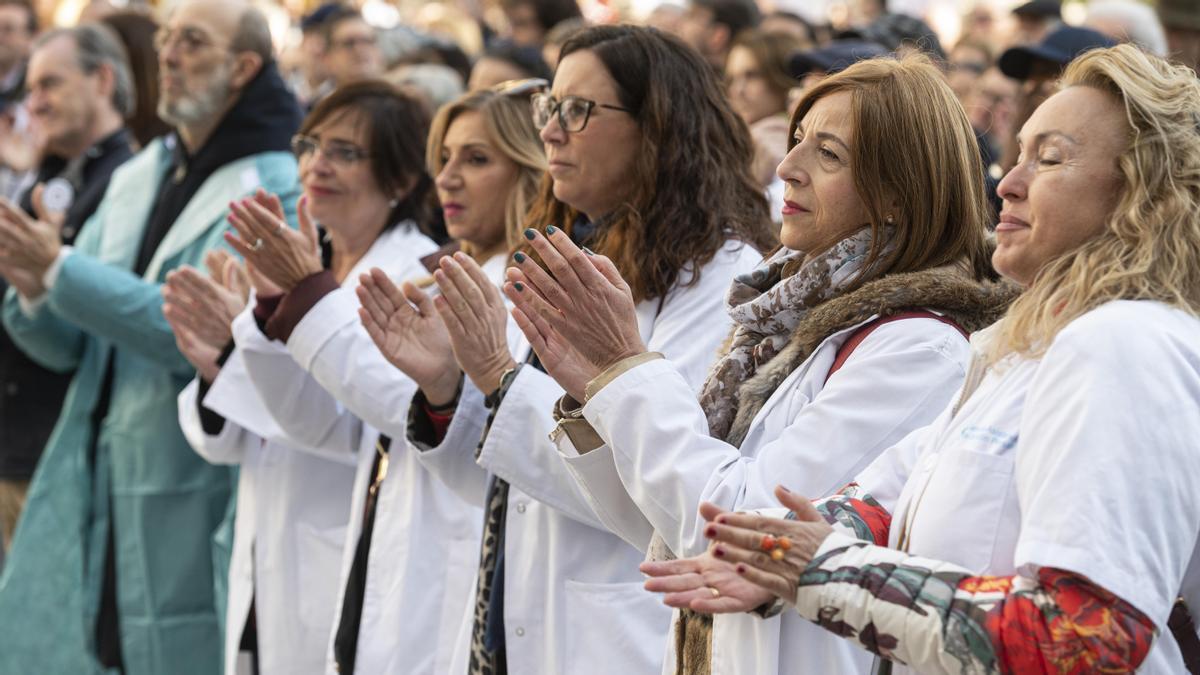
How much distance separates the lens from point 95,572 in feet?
17.5

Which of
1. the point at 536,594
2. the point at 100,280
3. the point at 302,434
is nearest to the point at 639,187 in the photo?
the point at 536,594

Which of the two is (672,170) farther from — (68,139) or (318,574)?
(68,139)

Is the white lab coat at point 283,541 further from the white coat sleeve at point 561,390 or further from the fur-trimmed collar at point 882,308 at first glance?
the fur-trimmed collar at point 882,308

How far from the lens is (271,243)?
3.83m

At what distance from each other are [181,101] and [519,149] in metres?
1.76

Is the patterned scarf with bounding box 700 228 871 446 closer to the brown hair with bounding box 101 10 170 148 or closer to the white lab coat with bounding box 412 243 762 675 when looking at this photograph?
the white lab coat with bounding box 412 243 762 675

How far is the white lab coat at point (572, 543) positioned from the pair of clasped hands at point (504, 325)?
5.8 inches

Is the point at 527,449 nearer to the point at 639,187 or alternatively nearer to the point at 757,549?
the point at 639,187

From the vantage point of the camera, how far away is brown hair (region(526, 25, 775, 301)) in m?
3.31

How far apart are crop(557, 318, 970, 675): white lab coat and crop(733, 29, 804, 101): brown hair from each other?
3.21 metres

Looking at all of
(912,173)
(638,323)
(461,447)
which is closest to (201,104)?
(461,447)

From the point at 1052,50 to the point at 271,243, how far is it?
2.55 meters

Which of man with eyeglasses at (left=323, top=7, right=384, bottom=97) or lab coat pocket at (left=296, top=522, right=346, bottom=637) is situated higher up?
man with eyeglasses at (left=323, top=7, right=384, bottom=97)

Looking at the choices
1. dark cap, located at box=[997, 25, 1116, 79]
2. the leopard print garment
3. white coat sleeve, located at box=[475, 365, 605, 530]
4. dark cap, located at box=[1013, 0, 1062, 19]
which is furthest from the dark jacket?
dark cap, located at box=[1013, 0, 1062, 19]
